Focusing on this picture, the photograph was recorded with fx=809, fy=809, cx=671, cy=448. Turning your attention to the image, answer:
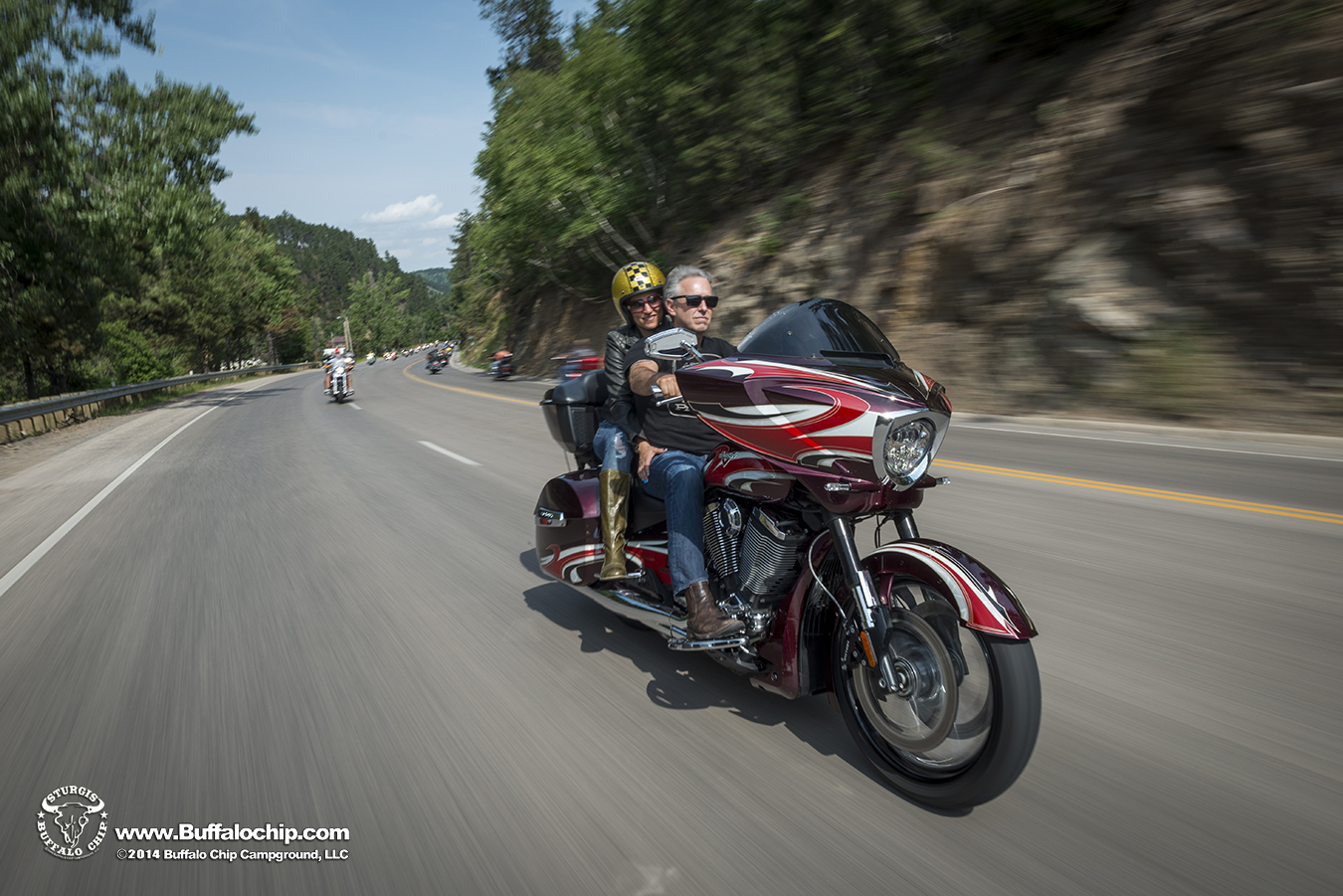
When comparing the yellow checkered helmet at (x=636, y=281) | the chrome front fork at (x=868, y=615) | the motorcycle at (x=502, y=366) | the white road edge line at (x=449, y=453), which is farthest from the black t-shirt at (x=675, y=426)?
the motorcycle at (x=502, y=366)

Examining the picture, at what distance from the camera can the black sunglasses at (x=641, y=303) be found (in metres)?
4.01

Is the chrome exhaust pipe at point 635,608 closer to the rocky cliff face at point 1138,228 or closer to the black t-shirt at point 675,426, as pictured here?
the black t-shirt at point 675,426

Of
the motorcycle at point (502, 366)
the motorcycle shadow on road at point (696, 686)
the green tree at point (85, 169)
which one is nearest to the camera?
the motorcycle shadow on road at point (696, 686)

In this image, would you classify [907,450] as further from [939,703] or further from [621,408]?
[621,408]

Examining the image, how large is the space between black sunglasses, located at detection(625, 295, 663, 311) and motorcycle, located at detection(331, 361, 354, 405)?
21586 mm

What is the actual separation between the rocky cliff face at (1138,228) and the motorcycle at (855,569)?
30.0 feet

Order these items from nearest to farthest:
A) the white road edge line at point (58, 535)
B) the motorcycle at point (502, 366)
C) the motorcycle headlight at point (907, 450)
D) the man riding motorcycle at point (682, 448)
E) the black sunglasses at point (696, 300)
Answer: the motorcycle headlight at point (907, 450)
the man riding motorcycle at point (682, 448)
the black sunglasses at point (696, 300)
the white road edge line at point (58, 535)
the motorcycle at point (502, 366)

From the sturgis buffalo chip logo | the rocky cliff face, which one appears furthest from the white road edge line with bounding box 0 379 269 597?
the rocky cliff face

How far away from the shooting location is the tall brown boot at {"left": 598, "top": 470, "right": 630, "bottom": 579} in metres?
3.91

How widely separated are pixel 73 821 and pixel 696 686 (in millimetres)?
2294

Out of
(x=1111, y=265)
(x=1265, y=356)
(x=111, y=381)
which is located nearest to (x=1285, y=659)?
(x=1265, y=356)

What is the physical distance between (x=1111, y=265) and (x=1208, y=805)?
36.3 ft

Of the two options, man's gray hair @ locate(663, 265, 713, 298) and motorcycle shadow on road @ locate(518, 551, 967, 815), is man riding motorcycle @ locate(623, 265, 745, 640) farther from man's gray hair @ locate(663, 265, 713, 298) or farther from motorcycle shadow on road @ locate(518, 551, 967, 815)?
motorcycle shadow on road @ locate(518, 551, 967, 815)

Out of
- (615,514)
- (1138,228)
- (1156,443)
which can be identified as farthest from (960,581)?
(1138,228)
